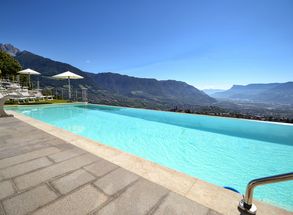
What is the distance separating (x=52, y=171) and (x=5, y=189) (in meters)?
0.45

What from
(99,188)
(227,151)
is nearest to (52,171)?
(99,188)

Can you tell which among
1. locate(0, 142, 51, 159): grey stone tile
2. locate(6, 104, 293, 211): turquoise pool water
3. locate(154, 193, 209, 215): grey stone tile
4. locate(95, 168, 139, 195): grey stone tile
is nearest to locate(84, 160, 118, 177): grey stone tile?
locate(95, 168, 139, 195): grey stone tile

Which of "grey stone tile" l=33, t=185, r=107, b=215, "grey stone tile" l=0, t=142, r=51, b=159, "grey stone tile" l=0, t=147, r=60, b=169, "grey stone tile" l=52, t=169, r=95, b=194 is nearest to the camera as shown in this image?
"grey stone tile" l=33, t=185, r=107, b=215

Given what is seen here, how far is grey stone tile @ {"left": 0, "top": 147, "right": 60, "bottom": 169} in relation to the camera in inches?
82.3

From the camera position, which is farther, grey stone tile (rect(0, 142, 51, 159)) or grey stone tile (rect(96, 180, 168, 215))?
grey stone tile (rect(0, 142, 51, 159))

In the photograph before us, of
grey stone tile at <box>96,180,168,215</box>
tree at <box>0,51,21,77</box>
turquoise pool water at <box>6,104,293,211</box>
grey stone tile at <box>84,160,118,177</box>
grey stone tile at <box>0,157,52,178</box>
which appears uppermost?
tree at <box>0,51,21,77</box>

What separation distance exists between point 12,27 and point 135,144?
58.2 ft

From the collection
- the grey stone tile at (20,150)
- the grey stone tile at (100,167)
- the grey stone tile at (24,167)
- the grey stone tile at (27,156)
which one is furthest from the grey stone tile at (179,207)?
the grey stone tile at (20,150)

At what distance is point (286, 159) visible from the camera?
12.1 ft

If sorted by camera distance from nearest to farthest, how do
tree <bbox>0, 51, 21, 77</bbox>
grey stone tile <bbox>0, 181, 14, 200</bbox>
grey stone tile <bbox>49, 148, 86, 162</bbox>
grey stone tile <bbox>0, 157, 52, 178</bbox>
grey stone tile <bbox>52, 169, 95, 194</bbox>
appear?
grey stone tile <bbox>0, 181, 14, 200</bbox> → grey stone tile <bbox>52, 169, 95, 194</bbox> → grey stone tile <bbox>0, 157, 52, 178</bbox> → grey stone tile <bbox>49, 148, 86, 162</bbox> → tree <bbox>0, 51, 21, 77</bbox>

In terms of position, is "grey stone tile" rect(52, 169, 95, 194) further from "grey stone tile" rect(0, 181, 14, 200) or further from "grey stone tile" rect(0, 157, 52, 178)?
"grey stone tile" rect(0, 157, 52, 178)

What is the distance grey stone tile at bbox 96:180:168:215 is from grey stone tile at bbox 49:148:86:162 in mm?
1356

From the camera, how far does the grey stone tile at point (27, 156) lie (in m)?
2.09

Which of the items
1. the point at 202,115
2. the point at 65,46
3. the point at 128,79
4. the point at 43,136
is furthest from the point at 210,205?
the point at 128,79
